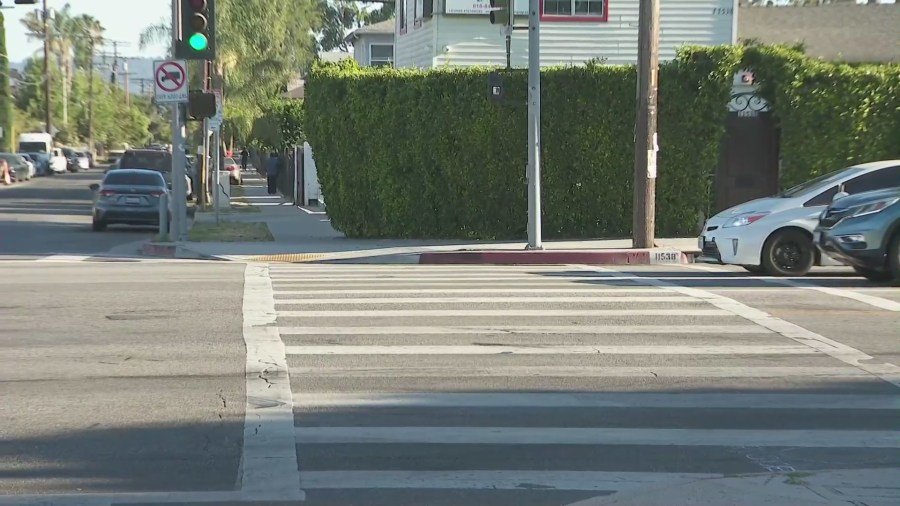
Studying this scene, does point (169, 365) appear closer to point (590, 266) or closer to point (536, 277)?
point (536, 277)

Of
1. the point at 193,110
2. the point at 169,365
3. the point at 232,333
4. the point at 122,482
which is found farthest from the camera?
the point at 193,110

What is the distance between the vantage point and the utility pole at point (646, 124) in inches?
813

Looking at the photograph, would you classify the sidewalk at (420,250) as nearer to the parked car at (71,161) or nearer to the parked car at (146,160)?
the parked car at (146,160)

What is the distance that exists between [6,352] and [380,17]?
276 ft

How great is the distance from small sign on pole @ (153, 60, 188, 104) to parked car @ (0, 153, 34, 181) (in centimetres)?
4399

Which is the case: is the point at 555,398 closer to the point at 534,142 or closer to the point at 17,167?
the point at 534,142

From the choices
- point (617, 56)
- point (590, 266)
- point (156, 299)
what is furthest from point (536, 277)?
point (617, 56)

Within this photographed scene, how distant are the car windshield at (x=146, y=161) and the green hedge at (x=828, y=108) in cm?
1988

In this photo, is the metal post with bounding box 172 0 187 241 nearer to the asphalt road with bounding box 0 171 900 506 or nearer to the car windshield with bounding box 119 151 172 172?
the asphalt road with bounding box 0 171 900 506

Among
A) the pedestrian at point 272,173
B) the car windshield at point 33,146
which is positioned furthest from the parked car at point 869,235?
the car windshield at point 33,146

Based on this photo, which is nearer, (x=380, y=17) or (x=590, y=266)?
(x=590, y=266)

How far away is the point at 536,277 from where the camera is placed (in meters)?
16.7

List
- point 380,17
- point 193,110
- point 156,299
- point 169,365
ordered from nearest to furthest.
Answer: point 169,365 → point 156,299 → point 193,110 → point 380,17

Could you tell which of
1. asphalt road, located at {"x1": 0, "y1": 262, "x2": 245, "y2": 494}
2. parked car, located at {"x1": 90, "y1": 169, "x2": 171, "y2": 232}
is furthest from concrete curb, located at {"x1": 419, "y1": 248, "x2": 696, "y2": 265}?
parked car, located at {"x1": 90, "y1": 169, "x2": 171, "y2": 232}
